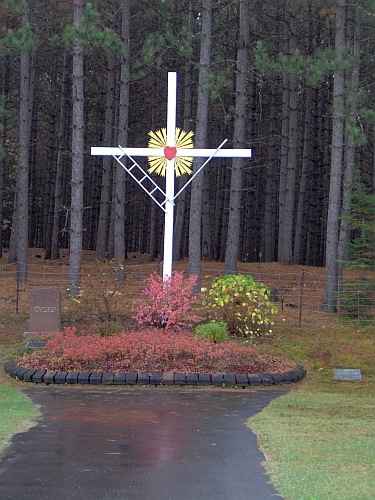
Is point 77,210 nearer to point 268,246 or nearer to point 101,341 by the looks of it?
point 101,341

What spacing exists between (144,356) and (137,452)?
575cm

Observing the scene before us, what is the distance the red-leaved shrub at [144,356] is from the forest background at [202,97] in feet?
12.6

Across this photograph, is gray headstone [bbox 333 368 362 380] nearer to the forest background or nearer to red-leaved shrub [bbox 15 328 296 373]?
red-leaved shrub [bbox 15 328 296 373]

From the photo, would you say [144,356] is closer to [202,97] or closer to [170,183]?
[170,183]

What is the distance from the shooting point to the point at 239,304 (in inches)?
606

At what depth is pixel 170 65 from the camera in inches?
1209

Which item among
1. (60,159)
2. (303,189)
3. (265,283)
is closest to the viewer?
(265,283)

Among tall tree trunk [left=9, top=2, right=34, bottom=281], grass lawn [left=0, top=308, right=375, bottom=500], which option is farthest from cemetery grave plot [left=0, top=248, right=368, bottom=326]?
grass lawn [left=0, top=308, right=375, bottom=500]

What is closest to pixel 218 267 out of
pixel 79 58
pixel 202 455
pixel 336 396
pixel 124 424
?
pixel 79 58

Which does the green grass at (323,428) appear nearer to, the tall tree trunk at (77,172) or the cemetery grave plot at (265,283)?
the cemetery grave plot at (265,283)

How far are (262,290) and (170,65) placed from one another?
58.4 feet

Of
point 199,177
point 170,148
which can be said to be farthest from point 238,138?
point 170,148

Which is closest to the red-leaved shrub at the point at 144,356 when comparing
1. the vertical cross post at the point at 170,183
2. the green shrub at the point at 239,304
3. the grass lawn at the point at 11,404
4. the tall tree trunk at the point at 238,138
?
the grass lawn at the point at 11,404

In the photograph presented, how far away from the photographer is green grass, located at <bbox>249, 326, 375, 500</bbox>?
597 centimetres
